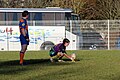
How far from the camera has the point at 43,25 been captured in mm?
30891

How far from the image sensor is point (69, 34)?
30.7 meters

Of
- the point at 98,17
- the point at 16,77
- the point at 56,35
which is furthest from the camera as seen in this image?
the point at 98,17

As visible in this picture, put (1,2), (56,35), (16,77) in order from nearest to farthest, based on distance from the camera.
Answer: (16,77), (56,35), (1,2)

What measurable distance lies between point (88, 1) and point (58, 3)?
10.9 feet

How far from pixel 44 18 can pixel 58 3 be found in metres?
14.9

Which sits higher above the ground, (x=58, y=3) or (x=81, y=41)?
(x=58, y=3)

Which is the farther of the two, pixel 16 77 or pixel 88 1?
pixel 88 1

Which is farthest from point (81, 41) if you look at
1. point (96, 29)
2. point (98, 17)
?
point (98, 17)

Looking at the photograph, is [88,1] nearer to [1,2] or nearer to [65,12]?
[1,2]

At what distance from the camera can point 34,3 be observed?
48.2m

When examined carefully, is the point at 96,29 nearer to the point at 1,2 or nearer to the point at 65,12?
the point at 65,12

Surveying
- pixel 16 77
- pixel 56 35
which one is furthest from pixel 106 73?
pixel 56 35

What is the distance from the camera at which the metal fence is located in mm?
30281

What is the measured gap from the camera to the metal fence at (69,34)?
1192 inches
